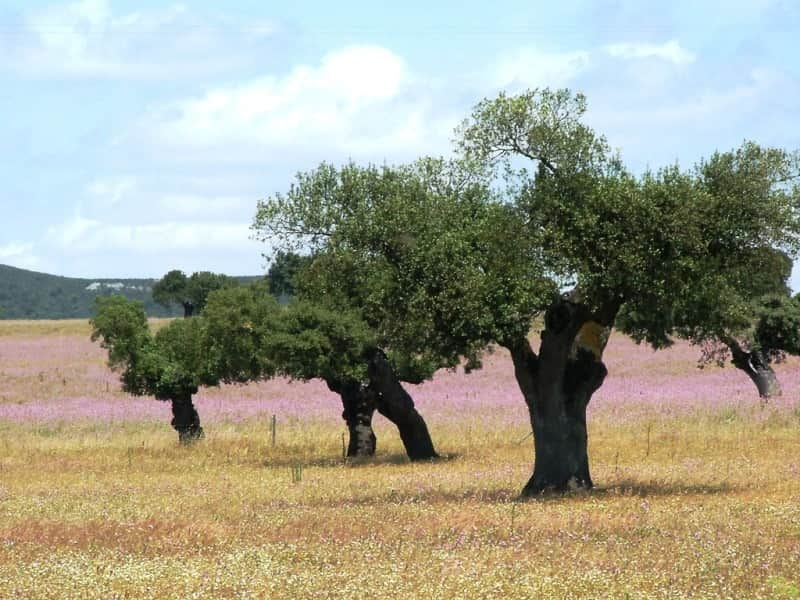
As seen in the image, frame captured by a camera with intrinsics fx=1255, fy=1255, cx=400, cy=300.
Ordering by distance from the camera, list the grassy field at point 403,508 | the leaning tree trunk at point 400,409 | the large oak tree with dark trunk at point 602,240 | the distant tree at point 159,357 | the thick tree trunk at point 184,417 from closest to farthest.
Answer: the grassy field at point 403,508, the large oak tree with dark trunk at point 602,240, the leaning tree trunk at point 400,409, the distant tree at point 159,357, the thick tree trunk at point 184,417

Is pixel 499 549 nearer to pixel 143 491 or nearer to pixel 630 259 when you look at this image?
pixel 630 259

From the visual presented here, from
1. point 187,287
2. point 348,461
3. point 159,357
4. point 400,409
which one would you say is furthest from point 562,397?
point 187,287

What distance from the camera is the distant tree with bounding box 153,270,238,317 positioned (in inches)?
6422

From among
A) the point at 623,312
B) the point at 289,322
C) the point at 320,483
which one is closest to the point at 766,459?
the point at 623,312

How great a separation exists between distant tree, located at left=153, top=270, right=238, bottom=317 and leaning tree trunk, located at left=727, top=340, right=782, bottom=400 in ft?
347

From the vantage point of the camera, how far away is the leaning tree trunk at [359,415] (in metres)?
44.7

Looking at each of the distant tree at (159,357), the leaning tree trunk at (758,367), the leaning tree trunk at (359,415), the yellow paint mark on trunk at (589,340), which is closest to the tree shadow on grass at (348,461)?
the leaning tree trunk at (359,415)

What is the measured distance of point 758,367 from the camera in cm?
5975

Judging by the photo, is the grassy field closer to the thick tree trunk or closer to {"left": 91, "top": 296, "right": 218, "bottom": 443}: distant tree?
the thick tree trunk

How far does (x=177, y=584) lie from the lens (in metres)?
16.0

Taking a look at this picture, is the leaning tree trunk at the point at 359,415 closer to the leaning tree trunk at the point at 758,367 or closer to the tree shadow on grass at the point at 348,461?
the tree shadow on grass at the point at 348,461

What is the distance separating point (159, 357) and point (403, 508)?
28608 millimetres

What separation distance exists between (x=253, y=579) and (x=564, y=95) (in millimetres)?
15033

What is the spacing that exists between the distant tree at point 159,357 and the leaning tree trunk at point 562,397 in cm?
2459
